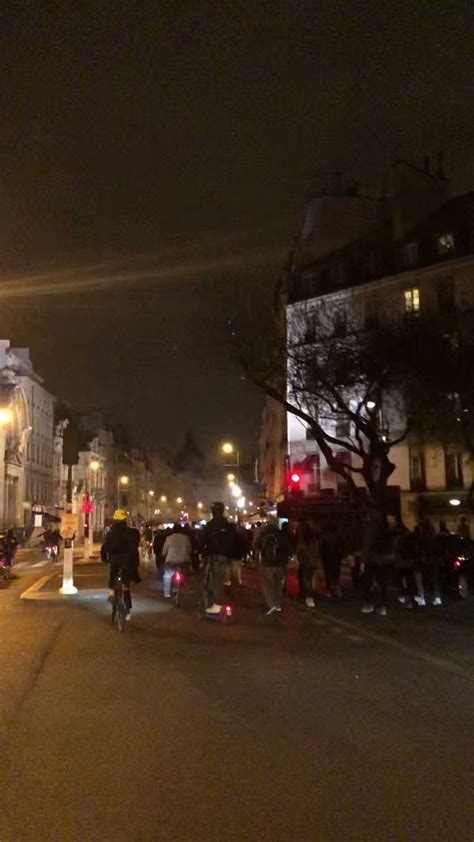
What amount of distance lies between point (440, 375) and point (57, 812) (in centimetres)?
1950

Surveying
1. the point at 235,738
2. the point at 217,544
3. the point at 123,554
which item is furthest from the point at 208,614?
the point at 235,738

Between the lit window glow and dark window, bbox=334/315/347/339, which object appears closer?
dark window, bbox=334/315/347/339

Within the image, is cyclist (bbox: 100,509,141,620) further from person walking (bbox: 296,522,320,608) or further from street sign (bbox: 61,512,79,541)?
street sign (bbox: 61,512,79,541)

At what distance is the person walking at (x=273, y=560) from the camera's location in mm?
15297

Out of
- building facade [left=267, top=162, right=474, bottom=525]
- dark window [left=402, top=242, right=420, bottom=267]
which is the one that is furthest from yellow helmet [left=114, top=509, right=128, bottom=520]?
dark window [left=402, top=242, right=420, bottom=267]

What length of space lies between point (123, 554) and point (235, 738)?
21.2 feet

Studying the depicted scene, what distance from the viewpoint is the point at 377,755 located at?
250 inches

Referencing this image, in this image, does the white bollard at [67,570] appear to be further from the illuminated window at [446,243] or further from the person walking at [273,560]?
the illuminated window at [446,243]

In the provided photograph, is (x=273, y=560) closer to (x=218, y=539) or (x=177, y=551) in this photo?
(x=218, y=539)

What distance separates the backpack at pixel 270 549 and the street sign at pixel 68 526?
215 inches

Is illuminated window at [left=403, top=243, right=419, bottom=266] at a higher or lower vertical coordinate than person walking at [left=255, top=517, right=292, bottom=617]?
Answer: higher

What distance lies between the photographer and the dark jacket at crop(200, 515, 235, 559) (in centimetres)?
1402

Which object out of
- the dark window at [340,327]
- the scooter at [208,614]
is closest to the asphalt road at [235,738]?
the scooter at [208,614]

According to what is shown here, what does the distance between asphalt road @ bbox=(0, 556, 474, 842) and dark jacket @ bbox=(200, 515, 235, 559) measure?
180 centimetres
